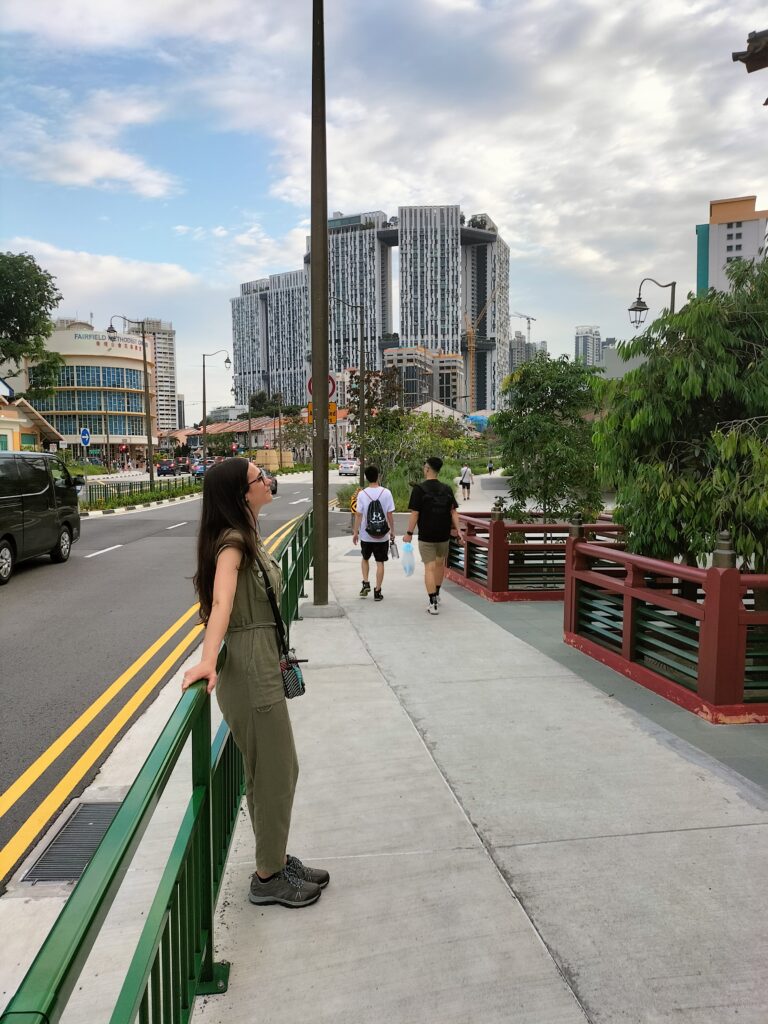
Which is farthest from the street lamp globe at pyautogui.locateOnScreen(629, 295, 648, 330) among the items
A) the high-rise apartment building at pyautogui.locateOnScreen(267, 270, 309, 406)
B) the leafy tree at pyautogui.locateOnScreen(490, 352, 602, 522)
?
the high-rise apartment building at pyautogui.locateOnScreen(267, 270, 309, 406)

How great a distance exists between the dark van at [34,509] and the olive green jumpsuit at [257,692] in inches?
403

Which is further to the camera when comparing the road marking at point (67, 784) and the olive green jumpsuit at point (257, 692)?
the road marking at point (67, 784)

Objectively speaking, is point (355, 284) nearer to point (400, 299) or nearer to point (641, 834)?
point (400, 299)

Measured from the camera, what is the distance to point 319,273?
9.17 metres

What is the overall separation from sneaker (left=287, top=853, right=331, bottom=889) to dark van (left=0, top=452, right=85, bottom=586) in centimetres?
1009

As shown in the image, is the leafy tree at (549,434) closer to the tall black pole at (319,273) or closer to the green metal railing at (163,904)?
the tall black pole at (319,273)

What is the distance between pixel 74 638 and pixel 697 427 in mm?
6494

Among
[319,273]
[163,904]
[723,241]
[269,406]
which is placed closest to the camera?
[163,904]

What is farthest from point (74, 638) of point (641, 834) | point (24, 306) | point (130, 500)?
point (24, 306)

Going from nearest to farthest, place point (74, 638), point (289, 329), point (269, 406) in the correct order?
point (74, 638) < point (269, 406) < point (289, 329)

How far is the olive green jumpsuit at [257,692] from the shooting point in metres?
2.96

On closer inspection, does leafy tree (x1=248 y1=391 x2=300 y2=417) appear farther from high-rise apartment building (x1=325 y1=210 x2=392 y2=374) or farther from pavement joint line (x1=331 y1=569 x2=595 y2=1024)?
pavement joint line (x1=331 y1=569 x2=595 y2=1024)

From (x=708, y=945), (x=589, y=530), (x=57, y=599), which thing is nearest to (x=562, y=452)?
(x=589, y=530)

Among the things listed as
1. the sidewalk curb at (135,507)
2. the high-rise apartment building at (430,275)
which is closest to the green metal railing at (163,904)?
the sidewalk curb at (135,507)
